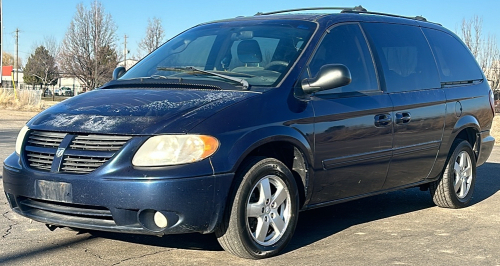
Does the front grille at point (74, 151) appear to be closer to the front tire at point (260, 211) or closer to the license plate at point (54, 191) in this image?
the license plate at point (54, 191)

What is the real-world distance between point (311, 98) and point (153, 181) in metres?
1.52

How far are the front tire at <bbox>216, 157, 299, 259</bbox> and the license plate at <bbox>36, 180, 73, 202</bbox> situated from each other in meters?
0.99

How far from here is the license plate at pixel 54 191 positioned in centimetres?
411

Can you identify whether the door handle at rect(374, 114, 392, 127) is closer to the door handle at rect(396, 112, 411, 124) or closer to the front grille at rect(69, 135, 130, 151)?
the door handle at rect(396, 112, 411, 124)

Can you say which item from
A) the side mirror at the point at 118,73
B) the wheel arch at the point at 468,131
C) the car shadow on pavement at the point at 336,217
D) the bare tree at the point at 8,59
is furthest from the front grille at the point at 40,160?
the bare tree at the point at 8,59

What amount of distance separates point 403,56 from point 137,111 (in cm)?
284

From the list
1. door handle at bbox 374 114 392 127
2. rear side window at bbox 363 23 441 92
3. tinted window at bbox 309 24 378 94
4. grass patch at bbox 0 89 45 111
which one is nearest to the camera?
tinted window at bbox 309 24 378 94

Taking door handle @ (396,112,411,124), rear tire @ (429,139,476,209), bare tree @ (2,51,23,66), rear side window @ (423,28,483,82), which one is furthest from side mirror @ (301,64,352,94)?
bare tree @ (2,51,23,66)

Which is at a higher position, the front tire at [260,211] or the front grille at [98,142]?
the front grille at [98,142]

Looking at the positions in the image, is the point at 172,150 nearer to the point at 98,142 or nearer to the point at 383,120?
the point at 98,142

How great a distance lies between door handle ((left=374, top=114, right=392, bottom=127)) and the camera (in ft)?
17.6

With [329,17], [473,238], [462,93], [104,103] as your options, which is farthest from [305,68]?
[462,93]

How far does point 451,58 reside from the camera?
6848mm

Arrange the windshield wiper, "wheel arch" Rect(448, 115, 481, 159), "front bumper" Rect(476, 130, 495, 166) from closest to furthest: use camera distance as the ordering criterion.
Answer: the windshield wiper
"wheel arch" Rect(448, 115, 481, 159)
"front bumper" Rect(476, 130, 495, 166)
